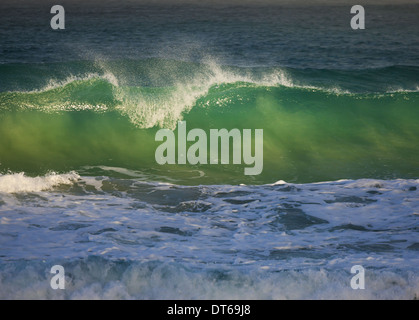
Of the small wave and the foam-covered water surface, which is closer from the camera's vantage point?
the foam-covered water surface

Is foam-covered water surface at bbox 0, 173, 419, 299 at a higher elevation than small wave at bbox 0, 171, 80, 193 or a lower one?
lower

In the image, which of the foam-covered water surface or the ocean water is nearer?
the foam-covered water surface

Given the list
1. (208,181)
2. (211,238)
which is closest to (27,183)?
(208,181)

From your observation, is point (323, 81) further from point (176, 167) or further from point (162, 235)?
point (162, 235)

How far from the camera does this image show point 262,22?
122 feet

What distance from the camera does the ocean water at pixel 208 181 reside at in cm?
542

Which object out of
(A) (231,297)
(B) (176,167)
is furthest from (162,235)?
(B) (176,167)

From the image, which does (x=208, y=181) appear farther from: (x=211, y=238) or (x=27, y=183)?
(x=211, y=238)

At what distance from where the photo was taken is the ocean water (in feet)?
17.8

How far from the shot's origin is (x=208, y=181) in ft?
30.9

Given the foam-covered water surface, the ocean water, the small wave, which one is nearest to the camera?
the foam-covered water surface

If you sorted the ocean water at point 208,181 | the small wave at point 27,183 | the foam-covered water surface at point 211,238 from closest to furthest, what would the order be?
the foam-covered water surface at point 211,238 → the ocean water at point 208,181 → the small wave at point 27,183

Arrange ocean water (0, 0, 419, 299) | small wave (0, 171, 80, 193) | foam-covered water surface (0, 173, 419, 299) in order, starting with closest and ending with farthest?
foam-covered water surface (0, 173, 419, 299) → ocean water (0, 0, 419, 299) → small wave (0, 171, 80, 193)
